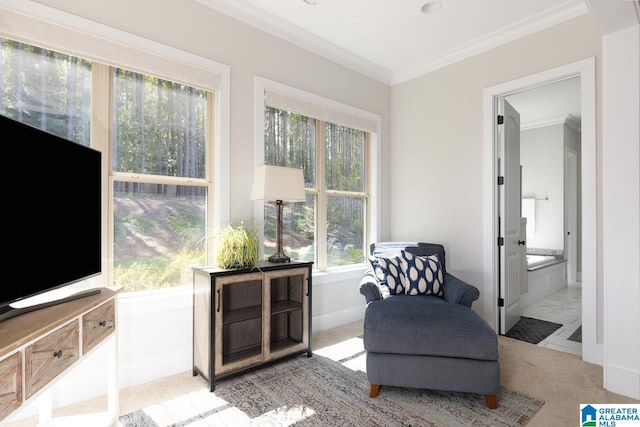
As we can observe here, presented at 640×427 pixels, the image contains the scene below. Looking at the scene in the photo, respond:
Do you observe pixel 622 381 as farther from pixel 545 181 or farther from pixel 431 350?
pixel 545 181

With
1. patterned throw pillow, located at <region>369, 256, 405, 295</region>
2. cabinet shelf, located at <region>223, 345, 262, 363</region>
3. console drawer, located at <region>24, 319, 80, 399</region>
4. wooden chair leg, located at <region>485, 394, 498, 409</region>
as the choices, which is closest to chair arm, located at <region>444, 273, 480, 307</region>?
patterned throw pillow, located at <region>369, 256, 405, 295</region>

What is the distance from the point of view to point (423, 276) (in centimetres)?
277

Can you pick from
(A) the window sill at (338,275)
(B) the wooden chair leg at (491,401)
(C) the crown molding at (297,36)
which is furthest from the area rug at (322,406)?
(C) the crown molding at (297,36)

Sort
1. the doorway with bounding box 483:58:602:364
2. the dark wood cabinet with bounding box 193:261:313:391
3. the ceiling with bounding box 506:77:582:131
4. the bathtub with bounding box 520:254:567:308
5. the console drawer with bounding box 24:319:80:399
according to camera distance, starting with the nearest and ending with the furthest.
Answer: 1. the console drawer with bounding box 24:319:80:399
2. the dark wood cabinet with bounding box 193:261:313:391
3. the doorway with bounding box 483:58:602:364
4. the ceiling with bounding box 506:77:582:131
5. the bathtub with bounding box 520:254:567:308

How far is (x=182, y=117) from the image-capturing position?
2549 mm

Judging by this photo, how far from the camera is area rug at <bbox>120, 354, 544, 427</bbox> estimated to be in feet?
6.05

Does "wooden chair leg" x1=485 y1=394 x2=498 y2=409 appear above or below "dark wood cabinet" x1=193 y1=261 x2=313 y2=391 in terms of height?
below

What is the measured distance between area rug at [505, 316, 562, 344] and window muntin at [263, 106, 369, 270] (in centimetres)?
169

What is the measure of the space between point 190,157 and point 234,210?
52cm

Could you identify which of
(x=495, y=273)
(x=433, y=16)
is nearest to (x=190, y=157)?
(x=433, y=16)

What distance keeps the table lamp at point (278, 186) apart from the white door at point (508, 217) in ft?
6.63

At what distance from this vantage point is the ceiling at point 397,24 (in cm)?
271

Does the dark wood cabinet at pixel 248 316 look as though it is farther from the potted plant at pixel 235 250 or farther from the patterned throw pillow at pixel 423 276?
the patterned throw pillow at pixel 423 276

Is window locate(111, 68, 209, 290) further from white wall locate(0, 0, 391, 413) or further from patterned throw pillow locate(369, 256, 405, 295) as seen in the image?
patterned throw pillow locate(369, 256, 405, 295)
